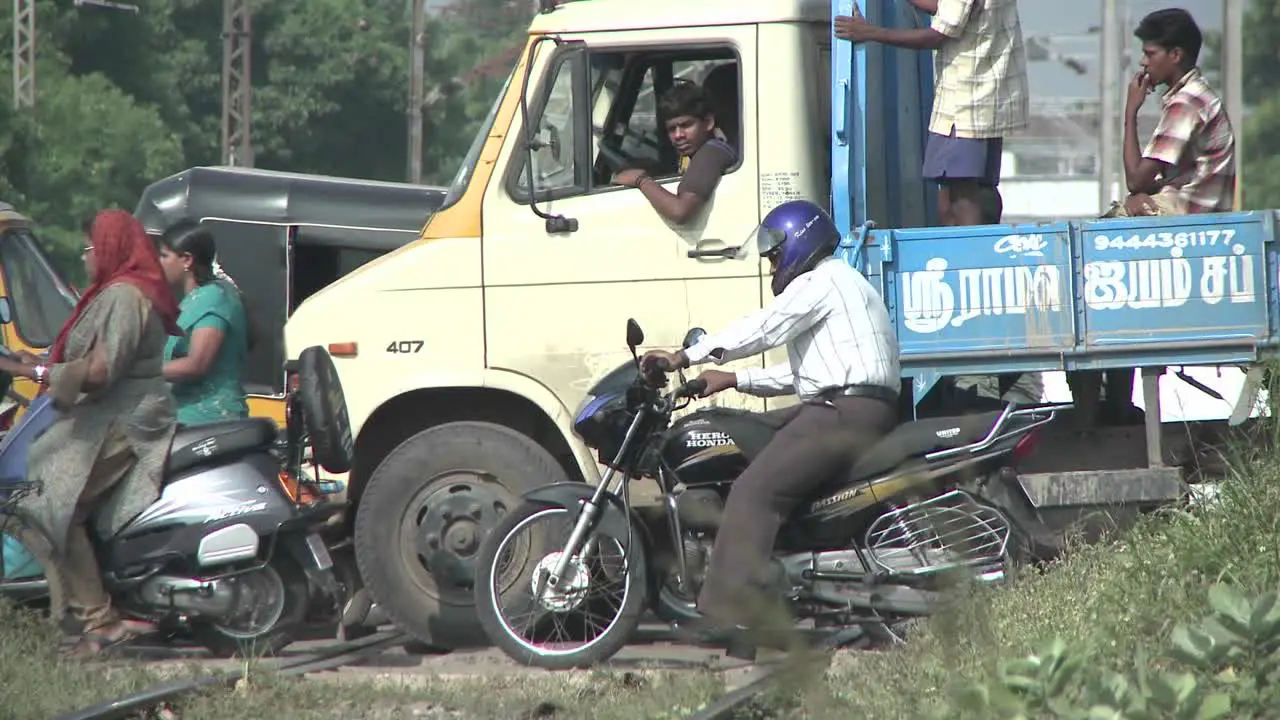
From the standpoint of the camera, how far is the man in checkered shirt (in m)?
7.25

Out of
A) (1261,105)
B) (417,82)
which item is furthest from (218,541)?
(1261,105)

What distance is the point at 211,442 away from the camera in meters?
6.97

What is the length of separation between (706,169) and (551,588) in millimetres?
1765

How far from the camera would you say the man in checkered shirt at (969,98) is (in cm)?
725

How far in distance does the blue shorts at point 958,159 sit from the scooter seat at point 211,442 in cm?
285

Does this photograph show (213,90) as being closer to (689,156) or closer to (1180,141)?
(689,156)

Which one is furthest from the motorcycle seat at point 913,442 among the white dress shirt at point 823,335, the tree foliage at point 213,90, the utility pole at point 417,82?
the tree foliage at point 213,90

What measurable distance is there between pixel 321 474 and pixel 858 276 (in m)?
2.93

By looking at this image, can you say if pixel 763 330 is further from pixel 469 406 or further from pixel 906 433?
pixel 469 406

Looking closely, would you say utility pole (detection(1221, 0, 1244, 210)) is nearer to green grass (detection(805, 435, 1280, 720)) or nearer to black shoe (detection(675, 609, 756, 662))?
black shoe (detection(675, 609, 756, 662))

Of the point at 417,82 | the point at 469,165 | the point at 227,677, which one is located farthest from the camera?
the point at 417,82

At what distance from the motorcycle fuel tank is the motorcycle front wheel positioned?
0.30 metres

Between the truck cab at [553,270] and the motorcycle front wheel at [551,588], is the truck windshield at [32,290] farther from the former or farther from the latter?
the motorcycle front wheel at [551,588]

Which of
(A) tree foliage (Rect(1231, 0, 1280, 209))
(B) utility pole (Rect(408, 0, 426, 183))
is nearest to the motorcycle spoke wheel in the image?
(B) utility pole (Rect(408, 0, 426, 183))
